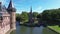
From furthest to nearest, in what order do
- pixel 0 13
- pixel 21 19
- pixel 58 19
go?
pixel 21 19
pixel 58 19
pixel 0 13

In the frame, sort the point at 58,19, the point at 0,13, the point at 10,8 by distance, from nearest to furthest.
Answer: the point at 0,13, the point at 10,8, the point at 58,19

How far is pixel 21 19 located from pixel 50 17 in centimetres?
1863

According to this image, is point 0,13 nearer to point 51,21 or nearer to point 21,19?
point 51,21

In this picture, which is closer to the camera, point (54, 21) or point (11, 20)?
point (11, 20)

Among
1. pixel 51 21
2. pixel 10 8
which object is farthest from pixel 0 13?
pixel 51 21

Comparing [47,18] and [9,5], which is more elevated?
[9,5]

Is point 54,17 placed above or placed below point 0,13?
below

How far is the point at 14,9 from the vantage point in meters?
43.7

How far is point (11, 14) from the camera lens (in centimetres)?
4375

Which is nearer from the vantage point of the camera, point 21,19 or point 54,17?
point 54,17

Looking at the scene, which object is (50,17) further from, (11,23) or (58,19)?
(11,23)

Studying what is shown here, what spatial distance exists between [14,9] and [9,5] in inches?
67.6

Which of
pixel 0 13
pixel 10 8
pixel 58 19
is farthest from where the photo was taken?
pixel 58 19

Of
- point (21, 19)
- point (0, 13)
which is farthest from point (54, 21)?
point (0, 13)
